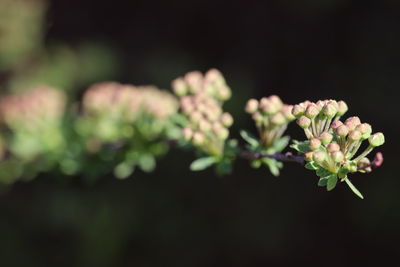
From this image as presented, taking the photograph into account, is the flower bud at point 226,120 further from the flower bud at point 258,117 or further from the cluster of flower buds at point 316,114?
the cluster of flower buds at point 316,114

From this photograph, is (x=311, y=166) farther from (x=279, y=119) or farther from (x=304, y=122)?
(x=279, y=119)

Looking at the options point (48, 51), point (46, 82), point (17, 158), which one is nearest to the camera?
point (17, 158)

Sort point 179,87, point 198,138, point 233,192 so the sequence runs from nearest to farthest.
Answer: point 198,138 < point 179,87 < point 233,192

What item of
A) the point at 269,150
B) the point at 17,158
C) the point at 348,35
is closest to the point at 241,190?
the point at 348,35

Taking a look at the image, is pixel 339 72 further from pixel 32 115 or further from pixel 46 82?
pixel 32 115

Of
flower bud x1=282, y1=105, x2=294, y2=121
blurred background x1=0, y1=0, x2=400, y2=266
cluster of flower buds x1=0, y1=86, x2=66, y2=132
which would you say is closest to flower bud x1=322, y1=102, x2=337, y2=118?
flower bud x1=282, y1=105, x2=294, y2=121

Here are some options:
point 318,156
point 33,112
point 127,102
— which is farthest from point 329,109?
point 33,112
